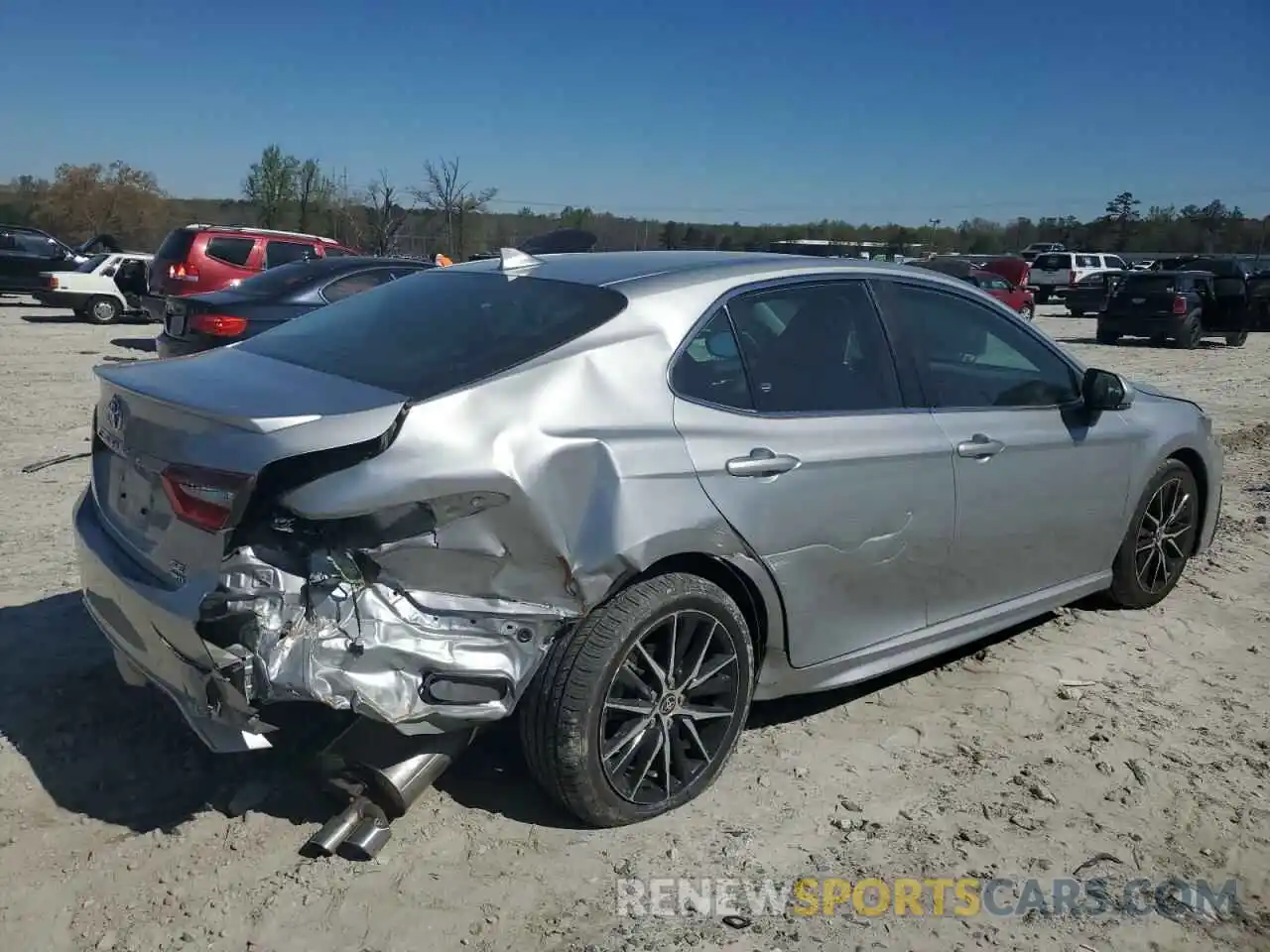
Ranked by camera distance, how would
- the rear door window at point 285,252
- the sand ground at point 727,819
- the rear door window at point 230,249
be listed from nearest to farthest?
1. the sand ground at point 727,819
2. the rear door window at point 230,249
3. the rear door window at point 285,252

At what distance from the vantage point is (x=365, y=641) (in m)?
2.86

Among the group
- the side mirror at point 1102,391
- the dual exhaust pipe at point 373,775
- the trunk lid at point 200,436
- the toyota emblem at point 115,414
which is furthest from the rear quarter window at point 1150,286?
the toyota emblem at point 115,414

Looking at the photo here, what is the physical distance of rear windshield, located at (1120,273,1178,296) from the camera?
66.9 feet

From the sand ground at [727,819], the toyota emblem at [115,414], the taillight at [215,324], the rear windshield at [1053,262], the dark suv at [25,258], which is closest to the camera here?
the sand ground at [727,819]

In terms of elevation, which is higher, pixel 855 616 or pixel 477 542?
pixel 477 542

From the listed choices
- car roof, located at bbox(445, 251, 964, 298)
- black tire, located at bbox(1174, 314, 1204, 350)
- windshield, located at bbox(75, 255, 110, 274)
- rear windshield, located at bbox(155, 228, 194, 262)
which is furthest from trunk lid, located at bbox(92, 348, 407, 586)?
black tire, located at bbox(1174, 314, 1204, 350)

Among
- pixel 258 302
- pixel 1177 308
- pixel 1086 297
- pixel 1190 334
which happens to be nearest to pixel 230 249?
pixel 258 302

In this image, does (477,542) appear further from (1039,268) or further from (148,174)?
(148,174)

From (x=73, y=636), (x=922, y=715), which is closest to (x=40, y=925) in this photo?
(x=73, y=636)

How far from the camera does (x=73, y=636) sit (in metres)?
4.52

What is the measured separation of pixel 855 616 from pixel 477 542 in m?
1.48

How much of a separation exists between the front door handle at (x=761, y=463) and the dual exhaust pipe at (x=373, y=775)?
1.12 meters

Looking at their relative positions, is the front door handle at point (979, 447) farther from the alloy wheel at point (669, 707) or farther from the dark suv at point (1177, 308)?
the dark suv at point (1177, 308)

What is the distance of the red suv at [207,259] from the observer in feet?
51.1
